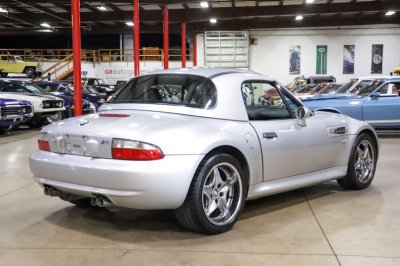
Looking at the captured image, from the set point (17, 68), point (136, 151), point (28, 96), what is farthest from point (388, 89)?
point (17, 68)

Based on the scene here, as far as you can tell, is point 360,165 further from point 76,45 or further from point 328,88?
point 328,88

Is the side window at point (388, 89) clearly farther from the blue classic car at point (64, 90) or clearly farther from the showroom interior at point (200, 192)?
the blue classic car at point (64, 90)

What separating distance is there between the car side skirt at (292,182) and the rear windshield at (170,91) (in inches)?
34.9

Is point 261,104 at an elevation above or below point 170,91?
below

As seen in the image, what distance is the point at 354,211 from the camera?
14.5 feet

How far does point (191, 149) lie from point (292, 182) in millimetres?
1409

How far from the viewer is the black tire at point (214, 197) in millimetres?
3451

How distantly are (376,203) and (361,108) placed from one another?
6388mm

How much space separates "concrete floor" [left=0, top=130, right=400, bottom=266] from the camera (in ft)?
10.4

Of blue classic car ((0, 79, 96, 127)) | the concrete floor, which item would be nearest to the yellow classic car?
blue classic car ((0, 79, 96, 127))

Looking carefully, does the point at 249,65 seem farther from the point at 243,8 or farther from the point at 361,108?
the point at 361,108

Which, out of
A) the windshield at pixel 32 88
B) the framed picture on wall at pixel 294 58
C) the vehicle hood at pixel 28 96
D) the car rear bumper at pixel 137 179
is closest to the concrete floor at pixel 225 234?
the car rear bumper at pixel 137 179

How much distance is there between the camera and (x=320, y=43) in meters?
29.9

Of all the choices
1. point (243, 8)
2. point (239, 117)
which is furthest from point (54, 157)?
point (243, 8)
